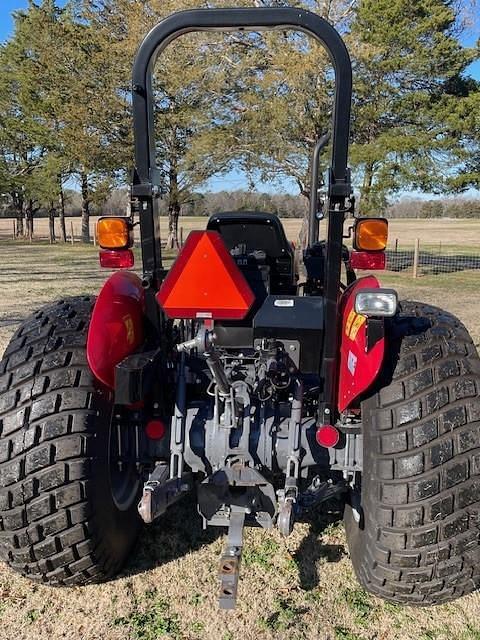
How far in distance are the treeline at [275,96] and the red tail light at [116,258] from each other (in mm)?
9486

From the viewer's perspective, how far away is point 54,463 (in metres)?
2.29

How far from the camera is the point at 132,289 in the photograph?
2.69 meters

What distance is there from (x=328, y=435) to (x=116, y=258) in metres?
1.18

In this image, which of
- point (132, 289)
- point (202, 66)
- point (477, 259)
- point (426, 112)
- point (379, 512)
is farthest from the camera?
point (477, 259)

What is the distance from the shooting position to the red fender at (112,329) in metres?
2.33

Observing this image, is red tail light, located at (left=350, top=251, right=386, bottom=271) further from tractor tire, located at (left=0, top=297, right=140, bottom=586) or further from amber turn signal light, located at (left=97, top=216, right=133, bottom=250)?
tractor tire, located at (left=0, top=297, right=140, bottom=586)

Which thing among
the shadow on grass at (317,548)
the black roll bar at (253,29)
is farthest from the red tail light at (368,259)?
the shadow on grass at (317,548)

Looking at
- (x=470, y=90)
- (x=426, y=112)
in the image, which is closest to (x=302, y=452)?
(x=426, y=112)

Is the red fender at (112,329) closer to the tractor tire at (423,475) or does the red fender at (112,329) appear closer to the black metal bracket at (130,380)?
the black metal bracket at (130,380)

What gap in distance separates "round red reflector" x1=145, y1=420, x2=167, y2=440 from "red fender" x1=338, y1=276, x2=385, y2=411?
2.54ft

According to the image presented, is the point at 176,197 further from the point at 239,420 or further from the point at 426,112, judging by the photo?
the point at 239,420

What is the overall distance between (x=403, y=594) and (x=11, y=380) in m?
1.80

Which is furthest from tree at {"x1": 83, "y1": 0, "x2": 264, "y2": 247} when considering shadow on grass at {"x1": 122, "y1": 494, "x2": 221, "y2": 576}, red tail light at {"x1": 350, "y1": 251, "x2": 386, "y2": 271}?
red tail light at {"x1": 350, "y1": 251, "x2": 386, "y2": 271}

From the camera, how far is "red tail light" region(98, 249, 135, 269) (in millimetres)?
2584
